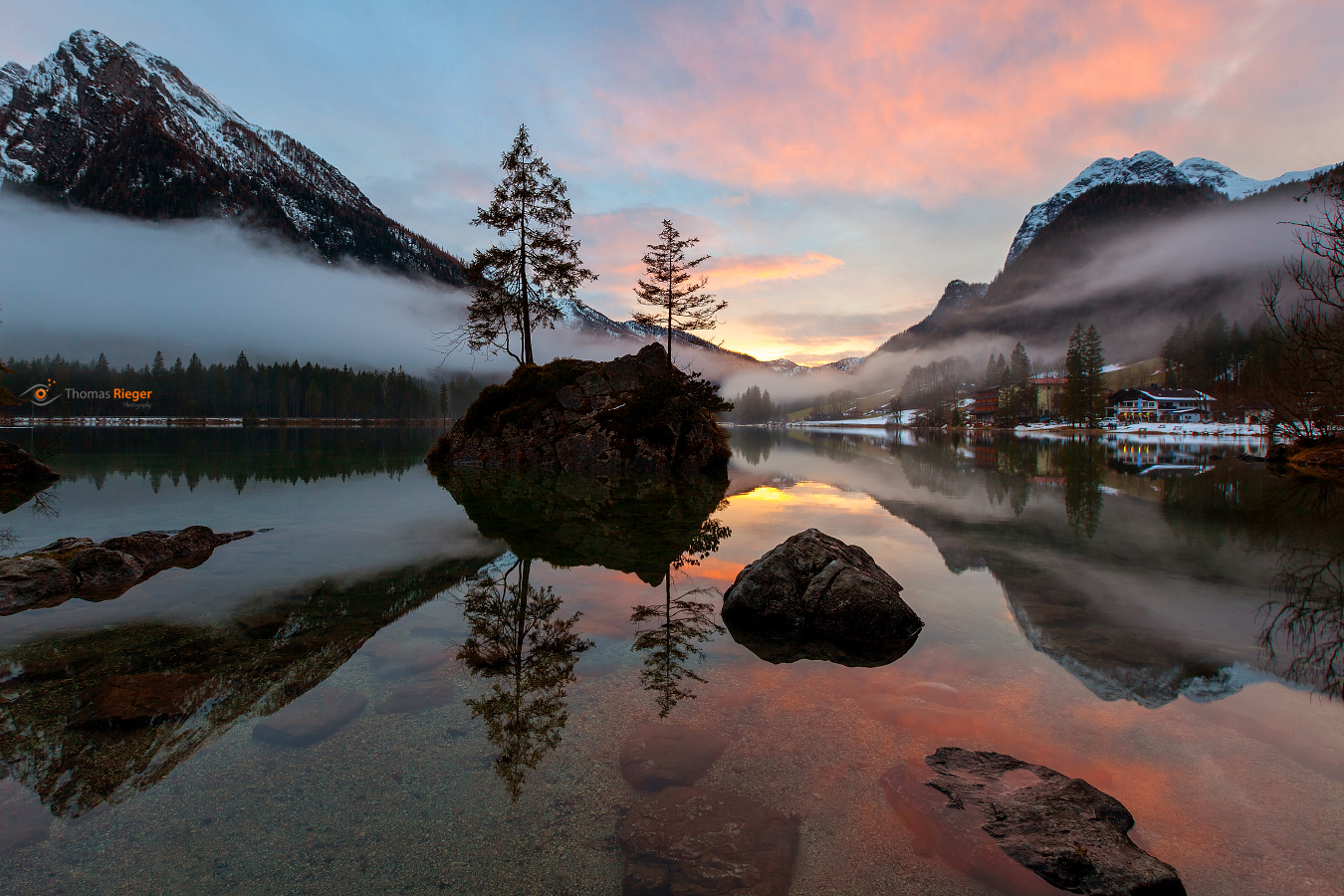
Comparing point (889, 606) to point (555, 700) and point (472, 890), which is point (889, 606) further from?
point (472, 890)

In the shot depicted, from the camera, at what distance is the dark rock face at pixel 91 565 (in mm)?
9078

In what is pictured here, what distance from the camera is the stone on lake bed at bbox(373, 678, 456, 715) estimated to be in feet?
18.9

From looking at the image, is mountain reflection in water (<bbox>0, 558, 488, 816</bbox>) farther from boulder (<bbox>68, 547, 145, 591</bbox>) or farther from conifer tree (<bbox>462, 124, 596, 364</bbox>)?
conifer tree (<bbox>462, 124, 596, 364</bbox>)

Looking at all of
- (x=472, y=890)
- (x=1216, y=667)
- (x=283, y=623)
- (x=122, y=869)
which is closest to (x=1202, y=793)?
(x=1216, y=667)

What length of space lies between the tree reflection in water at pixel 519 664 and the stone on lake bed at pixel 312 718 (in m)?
1.22

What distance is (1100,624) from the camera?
8.12 m

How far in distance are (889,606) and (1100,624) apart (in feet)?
10.7

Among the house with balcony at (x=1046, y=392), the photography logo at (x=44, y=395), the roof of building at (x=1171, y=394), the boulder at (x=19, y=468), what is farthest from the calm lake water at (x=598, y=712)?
the house with balcony at (x=1046, y=392)

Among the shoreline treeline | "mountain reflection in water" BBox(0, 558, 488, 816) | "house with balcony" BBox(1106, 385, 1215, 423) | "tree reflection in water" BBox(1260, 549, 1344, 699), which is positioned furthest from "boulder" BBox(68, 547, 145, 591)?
the shoreline treeline

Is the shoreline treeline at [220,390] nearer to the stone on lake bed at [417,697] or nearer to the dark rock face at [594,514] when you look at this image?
the dark rock face at [594,514]

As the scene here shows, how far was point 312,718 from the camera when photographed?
557 cm

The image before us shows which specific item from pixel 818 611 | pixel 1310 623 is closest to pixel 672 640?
pixel 818 611

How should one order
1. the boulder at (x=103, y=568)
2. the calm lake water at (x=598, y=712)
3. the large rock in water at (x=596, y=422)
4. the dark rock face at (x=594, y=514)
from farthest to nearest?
the large rock in water at (x=596, y=422), the dark rock face at (x=594, y=514), the boulder at (x=103, y=568), the calm lake water at (x=598, y=712)

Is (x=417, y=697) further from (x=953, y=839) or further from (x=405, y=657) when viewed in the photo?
(x=953, y=839)
